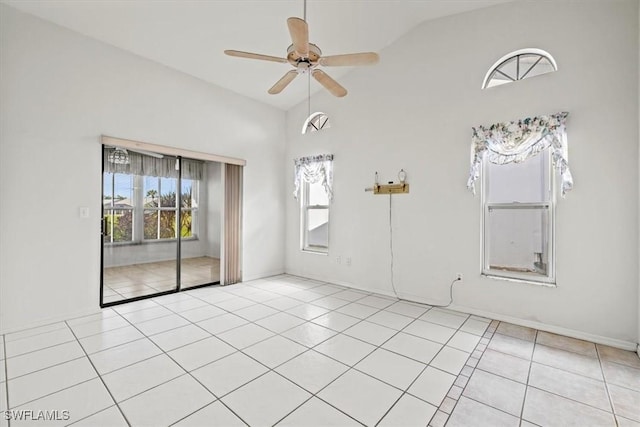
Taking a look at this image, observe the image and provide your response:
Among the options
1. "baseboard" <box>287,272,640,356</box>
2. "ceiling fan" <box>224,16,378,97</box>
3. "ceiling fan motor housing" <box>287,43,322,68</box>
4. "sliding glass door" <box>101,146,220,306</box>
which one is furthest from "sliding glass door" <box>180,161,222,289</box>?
"baseboard" <box>287,272,640,356</box>

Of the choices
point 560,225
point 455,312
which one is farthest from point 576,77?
point 455,312

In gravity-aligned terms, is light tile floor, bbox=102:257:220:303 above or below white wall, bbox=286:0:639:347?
below

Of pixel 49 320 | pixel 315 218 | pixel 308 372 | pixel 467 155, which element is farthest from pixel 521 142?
pixel 49 320

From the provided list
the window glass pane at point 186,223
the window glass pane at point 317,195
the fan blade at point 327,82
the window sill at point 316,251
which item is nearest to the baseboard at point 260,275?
the window sill at point 316,251

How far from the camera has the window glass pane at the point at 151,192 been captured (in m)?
4.24

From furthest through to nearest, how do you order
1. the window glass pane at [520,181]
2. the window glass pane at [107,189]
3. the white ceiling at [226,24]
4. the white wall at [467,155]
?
the window glass pane at [107,189], the window glass pane at [520,181], the white ceiling at [226,24], the white wall at [467,155]

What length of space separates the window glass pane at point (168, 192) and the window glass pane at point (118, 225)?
A: 48 centimetres

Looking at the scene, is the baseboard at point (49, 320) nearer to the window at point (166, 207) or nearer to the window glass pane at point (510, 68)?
the window at point (166, 207)

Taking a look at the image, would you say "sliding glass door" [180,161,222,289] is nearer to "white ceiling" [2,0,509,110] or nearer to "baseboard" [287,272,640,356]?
"white ceiling" [2,0,509,110]

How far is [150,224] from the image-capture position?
4.30 m

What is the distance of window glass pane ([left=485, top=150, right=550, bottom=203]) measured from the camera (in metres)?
3.23

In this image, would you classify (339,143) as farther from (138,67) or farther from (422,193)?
(138,67)

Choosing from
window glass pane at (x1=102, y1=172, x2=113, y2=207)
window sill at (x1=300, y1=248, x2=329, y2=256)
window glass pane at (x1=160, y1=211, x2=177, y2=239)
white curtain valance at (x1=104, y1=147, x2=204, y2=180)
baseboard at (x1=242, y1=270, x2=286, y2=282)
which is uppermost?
white curtain valance at (x1=104, y1=147, x2=204, y2=180)

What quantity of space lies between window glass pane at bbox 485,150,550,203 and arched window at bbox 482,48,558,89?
3.15ft
